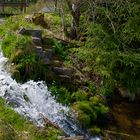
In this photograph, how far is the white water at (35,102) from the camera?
11.5 meters

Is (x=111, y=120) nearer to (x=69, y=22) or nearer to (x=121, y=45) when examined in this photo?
(x=121, y=45)

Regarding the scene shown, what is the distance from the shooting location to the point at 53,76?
13617 millimetres

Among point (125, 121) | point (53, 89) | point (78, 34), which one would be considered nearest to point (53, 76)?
point (53, 89)

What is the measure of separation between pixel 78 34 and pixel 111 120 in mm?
4981

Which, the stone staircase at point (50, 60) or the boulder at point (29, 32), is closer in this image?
the stone staircase at point (50, 60)

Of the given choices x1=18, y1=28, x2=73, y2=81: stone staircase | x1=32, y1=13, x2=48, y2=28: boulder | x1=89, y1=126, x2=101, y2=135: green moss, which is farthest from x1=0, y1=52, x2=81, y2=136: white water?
x1=32, y1=13, x2=48, y2=28: boulder

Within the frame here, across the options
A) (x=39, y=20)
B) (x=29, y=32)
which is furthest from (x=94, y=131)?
(x=39, y=20)

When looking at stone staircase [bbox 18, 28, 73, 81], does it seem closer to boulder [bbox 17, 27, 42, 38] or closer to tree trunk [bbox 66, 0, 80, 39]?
boulder [bbox 17, 27, 42, 38]

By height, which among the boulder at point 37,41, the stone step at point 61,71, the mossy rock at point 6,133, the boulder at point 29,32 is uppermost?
the boulder at point 29,32

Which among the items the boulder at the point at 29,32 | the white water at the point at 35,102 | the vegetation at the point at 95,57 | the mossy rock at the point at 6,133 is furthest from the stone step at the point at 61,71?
the mossy rock at the point at 6,133

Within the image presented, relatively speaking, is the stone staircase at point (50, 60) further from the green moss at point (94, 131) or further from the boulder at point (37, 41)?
the green moss at point (94, 131)

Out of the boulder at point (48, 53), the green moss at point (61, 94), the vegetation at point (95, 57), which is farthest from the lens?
the boulder at point (48, 53)

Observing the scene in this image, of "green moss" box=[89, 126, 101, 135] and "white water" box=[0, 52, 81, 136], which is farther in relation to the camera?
"green moss" box=[89, 126, 101, 135]

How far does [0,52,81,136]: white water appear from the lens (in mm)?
11523
